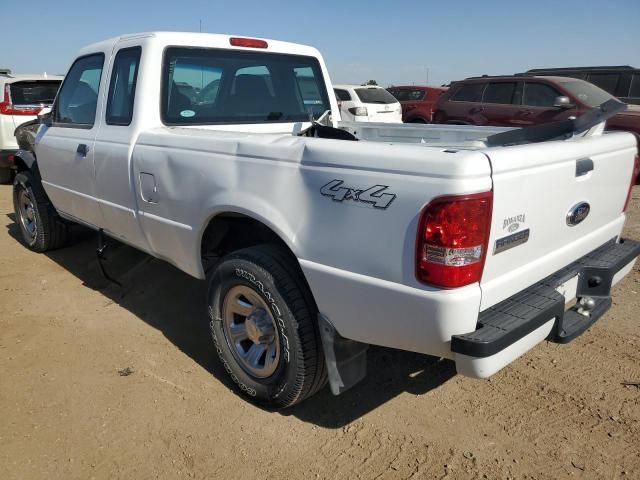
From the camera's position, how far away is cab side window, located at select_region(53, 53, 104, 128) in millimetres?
4062

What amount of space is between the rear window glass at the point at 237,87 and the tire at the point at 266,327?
1.28 meters

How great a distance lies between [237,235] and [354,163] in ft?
4.05

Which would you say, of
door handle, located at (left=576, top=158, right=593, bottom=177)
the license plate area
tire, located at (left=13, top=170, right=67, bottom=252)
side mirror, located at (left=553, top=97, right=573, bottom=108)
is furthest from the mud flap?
side mirror, located at (left=553, top=97, right=573, bottom=108)

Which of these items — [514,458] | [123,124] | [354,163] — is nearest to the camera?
[354,163]

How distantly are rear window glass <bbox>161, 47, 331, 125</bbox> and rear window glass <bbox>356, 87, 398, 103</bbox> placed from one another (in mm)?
9617

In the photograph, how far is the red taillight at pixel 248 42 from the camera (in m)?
3.84

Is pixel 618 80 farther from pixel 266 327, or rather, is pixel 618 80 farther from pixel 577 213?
pixel 266 327

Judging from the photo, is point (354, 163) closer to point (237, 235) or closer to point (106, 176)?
point (237, 235)

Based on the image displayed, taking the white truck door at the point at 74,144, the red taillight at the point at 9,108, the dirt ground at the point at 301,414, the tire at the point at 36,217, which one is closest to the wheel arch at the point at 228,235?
the dirt ground at the point at 301,414

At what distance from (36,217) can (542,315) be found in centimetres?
501

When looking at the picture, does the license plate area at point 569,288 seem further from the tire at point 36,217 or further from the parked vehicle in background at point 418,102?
the parked vehicle in background at point 418,102

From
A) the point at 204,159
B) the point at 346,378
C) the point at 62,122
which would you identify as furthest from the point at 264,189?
the point at 62,122

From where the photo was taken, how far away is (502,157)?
1.98 metres

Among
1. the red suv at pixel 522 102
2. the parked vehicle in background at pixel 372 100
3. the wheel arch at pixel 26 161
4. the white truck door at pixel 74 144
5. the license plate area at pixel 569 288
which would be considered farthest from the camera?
the parked vehicle in background at pixel 372 100
